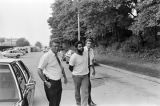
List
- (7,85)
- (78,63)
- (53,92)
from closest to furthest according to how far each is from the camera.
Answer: (7,85), (53,92), (78,63)

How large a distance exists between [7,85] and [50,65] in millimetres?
1002

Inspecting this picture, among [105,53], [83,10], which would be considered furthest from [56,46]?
[105,53]

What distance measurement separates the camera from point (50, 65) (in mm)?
5434

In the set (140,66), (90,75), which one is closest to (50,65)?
(90,75)

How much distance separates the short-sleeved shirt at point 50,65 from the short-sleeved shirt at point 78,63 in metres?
1.20

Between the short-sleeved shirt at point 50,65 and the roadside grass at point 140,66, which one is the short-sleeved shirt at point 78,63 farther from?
the roadside grass at point 140,66

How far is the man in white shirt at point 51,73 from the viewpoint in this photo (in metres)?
5.35

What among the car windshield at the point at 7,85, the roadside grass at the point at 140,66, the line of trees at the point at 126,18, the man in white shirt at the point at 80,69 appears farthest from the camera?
the line of trees at the point at 126,18

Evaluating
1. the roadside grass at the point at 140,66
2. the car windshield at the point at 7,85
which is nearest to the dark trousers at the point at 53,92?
the car windshield at the point at 7,85

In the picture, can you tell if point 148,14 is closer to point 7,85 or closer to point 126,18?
point 126,18

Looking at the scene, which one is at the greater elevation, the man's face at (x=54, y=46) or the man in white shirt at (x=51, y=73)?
the man's face at (x=54, y=46)

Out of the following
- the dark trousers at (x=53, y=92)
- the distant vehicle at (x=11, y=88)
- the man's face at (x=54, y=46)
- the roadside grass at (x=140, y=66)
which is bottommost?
the roadside grass at (x=140, y=66)

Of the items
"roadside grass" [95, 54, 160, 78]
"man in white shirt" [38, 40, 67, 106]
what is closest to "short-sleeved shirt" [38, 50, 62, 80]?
"man in white shirt" [38, 40, 67, 106]

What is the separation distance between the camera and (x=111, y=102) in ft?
26.1
